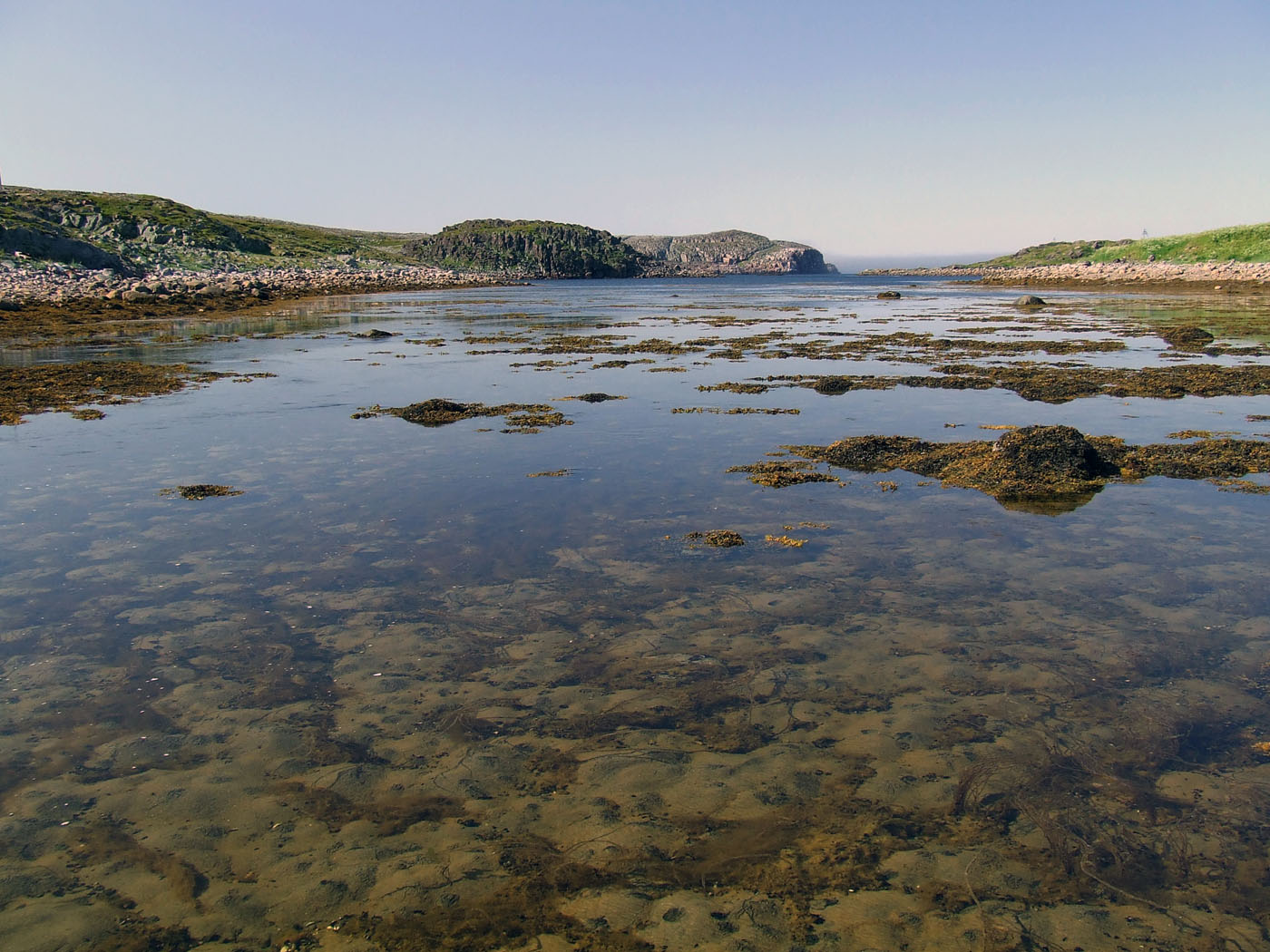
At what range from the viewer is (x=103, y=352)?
29.1 metres

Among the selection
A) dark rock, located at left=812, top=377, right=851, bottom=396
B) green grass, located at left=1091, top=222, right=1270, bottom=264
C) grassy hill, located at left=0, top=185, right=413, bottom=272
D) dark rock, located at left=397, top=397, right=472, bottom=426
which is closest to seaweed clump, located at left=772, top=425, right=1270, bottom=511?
dark rock, located at left=812, top=377, right=851, bottom=396

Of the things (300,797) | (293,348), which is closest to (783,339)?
(293,348)

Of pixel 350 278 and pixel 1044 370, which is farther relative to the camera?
pixel 350 278

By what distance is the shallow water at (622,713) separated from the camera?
13.3 ft

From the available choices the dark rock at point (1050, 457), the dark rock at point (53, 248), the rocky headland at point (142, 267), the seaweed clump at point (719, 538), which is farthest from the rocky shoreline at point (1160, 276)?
the dark rock at point (53, 248)

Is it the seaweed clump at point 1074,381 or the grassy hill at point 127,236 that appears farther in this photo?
the grassy hill at point 127,236

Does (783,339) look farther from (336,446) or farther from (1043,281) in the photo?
(1043,281)

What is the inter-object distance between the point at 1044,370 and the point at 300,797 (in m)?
23.4

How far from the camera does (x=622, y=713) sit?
5840 millimetres

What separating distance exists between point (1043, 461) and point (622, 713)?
28.8ft

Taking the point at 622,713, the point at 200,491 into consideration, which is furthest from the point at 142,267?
the point at 622,713

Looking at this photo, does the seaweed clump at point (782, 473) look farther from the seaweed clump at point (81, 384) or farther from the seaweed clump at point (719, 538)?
the seaweed clump at point (81, 384)

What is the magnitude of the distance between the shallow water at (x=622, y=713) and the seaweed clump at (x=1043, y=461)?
0.53 m

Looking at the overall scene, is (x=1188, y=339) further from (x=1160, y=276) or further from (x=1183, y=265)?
(x=1183, y=265)
